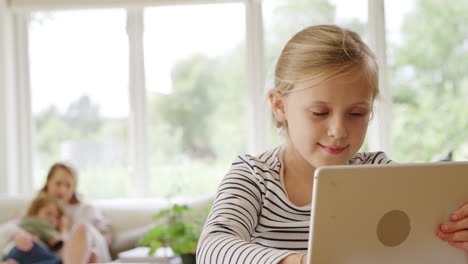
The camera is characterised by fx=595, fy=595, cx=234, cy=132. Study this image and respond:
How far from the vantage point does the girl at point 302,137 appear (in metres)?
1.18

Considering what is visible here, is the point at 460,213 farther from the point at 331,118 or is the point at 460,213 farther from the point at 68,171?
the point at 68,171

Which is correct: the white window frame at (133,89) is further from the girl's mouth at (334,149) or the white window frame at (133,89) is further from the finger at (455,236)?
the finger at (455,236)

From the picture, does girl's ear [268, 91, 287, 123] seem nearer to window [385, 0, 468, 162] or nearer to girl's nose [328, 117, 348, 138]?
girl's nose [328, 117, 348, 138]

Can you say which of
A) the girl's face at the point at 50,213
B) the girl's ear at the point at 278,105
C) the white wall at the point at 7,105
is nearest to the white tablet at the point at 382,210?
the girl's ear at the point at 278,105

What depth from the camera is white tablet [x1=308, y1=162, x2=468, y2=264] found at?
0.87m

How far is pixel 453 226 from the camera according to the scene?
964 millimetres

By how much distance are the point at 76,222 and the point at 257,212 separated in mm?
2926

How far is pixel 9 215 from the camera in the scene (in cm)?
400

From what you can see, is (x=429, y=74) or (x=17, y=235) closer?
(x=17, y=235)

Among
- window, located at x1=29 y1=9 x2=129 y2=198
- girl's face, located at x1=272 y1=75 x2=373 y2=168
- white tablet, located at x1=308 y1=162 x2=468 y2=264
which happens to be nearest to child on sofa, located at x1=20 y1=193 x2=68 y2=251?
window, located at x1=29 y1=9 x2=129 y2=198

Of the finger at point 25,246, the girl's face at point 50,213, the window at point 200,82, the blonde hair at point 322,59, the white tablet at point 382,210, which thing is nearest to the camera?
the white tablet at point 382,210

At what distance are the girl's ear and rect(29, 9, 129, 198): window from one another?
338 centimetres

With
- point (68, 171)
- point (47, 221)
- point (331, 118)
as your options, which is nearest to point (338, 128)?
point (331, 118)

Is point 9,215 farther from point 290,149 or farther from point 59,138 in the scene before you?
point 290,149
